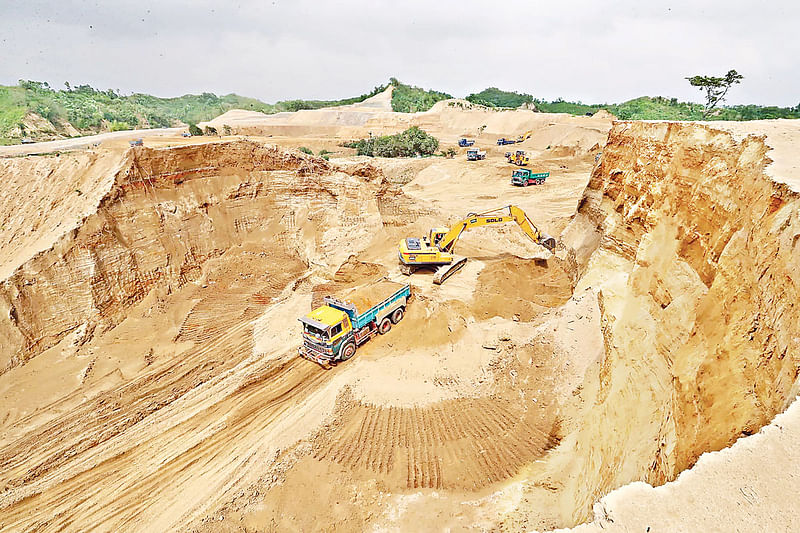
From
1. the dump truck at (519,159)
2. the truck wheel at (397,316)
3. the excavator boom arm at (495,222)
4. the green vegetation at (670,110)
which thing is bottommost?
the truck wheel at (397,316)

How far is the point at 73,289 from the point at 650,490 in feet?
53.7

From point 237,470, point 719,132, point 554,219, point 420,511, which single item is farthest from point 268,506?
point 554,219

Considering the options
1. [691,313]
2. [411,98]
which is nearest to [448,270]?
[691,313]

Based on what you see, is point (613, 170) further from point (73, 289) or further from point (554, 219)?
point (73, 289)

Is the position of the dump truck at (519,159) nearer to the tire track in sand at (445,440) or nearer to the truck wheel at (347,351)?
the truck wheel at (347,351)

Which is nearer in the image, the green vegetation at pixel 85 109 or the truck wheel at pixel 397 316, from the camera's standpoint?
the truck wheel at pixel 397 316

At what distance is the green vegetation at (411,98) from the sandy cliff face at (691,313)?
74044mm

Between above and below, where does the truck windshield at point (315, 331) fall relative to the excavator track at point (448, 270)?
above

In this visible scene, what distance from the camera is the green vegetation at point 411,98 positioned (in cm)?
7944

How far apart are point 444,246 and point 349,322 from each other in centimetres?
693

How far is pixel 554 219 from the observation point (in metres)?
22.9

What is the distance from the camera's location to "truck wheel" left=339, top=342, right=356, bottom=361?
39.5 ft

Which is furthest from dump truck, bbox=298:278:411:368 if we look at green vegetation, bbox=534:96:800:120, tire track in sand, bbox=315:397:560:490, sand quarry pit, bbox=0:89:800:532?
green vegetation, bbox=534:96:800:120

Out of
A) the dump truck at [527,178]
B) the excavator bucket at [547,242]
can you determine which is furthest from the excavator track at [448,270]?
the dump truck at [527,178]
